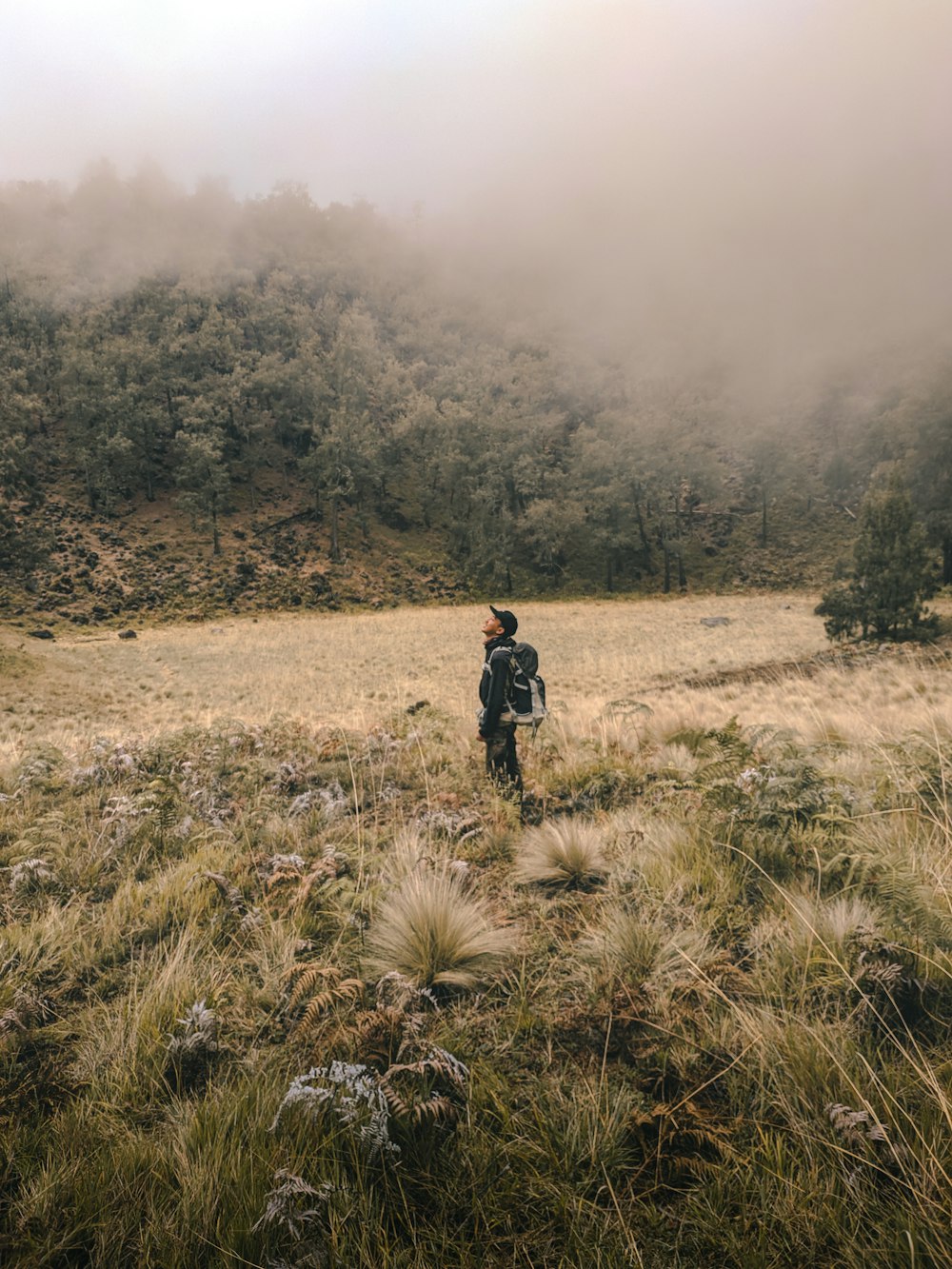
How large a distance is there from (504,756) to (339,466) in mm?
58839

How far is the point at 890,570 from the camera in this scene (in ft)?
64.3

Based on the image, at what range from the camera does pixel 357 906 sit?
10.7 feet

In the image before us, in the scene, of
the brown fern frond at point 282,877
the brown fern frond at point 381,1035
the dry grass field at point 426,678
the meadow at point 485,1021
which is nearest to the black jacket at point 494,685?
the meadow at point 485,1021

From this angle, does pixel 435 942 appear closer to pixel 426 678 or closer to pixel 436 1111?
pixel 436 1111

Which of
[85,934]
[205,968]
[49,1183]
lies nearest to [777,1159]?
[49,1183]

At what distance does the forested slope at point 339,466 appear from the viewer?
50062 millimetres

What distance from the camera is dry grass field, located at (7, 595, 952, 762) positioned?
403 inches

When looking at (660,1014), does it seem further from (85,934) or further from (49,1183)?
(85,934)

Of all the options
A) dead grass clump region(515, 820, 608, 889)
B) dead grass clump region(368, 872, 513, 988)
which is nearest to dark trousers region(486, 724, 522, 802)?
dead grass clump region(515, 820, 608, 889)

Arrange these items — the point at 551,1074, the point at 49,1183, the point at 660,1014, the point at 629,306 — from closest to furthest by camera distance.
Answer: the point at 49,1183 → the point at 551,1074 → the point at 660,1014 → the point at 629,306

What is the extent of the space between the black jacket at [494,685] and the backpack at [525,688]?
4.5 inches

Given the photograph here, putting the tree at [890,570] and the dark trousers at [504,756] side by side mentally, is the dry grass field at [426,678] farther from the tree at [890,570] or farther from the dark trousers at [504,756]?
the tree at [890,570]

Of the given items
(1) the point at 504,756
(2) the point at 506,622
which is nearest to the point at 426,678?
(2) the point at 506,622

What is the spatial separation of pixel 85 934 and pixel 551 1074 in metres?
2.63
